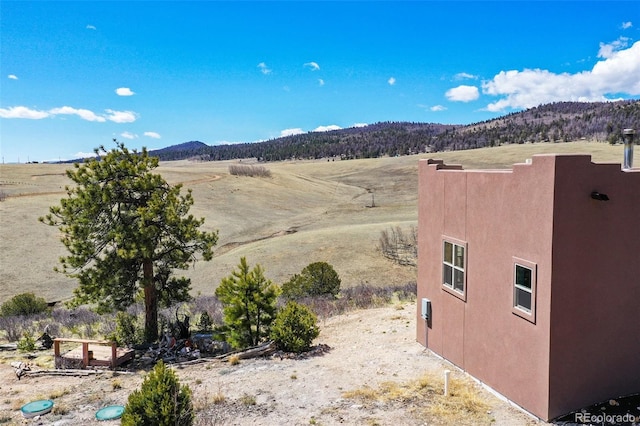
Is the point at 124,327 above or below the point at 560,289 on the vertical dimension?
below

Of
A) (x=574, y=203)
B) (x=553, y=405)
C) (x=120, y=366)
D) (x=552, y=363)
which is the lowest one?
(x=120, y=366)

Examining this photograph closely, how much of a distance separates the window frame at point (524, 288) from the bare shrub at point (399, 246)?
66.6 feet

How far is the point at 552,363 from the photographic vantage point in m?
9.19

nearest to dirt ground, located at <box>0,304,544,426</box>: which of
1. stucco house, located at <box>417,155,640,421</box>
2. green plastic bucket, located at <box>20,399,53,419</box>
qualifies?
green plastic bucket, located at <box>20,399,53,419</box>

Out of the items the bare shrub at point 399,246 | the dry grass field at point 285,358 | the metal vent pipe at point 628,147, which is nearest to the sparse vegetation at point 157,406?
the dry grass field at point 285,358

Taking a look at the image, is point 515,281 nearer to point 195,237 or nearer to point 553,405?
point 553,405

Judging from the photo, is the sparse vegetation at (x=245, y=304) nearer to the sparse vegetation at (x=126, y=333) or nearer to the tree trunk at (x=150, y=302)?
the tree trunk at (x=150, y=302)

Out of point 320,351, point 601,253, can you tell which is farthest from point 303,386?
point 601,253

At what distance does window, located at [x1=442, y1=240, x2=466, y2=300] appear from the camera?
12.2 m

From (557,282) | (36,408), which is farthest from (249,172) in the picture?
(557,282)

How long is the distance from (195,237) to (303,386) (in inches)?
313

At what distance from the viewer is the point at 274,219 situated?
55906 mm

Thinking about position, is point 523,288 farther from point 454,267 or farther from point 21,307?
point 21,307

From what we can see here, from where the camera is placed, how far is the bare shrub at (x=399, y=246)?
3146 cm
